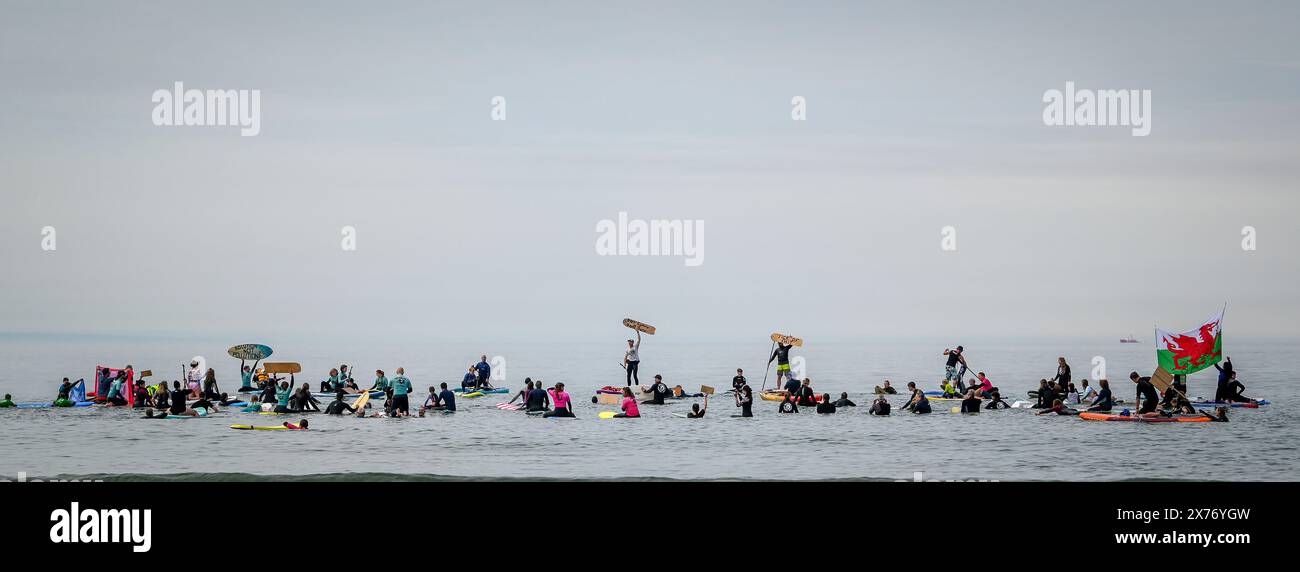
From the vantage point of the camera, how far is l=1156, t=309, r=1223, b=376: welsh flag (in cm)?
3978

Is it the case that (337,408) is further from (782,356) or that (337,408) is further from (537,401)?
(782,356)

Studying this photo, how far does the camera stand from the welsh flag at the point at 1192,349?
131ft

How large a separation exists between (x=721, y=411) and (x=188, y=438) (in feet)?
62.3

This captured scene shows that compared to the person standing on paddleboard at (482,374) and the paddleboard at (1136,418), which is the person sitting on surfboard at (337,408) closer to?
the person standing on paddleboard at (482,374)

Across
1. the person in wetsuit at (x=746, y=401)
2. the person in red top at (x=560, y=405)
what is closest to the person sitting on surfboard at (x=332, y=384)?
the person in red top at (x=560, y=405)

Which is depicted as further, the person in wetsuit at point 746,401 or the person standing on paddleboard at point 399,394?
the person in wetsuit at point 746,401

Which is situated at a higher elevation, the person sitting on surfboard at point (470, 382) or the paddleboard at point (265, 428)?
the person sitting on surfboard at point (470, 382)

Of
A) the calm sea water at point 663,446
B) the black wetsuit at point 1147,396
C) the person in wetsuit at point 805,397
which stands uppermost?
the black wetsuit at point 1147,396

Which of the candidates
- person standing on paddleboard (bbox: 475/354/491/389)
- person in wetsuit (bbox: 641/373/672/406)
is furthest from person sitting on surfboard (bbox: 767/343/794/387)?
person standing on paddleboard (bbox: 475/354/491/389)

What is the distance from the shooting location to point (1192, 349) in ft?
131
